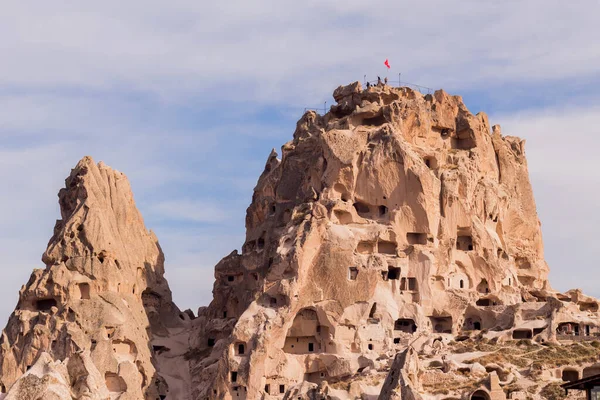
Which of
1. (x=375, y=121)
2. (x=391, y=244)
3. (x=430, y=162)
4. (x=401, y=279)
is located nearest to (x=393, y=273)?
(x=401, y=279)

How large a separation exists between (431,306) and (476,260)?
18.5 ft

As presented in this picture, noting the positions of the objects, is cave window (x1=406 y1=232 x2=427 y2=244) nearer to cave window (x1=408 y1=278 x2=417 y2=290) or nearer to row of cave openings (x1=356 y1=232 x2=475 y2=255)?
row of cave openings (x1=356 y1=232 x2=475 y2=255)

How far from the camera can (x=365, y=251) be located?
3666 inches

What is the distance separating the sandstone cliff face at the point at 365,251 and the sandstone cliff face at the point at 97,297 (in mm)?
4851

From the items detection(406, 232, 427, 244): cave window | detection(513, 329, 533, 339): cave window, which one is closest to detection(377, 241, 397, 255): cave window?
detection(406, 232, 427, 244): cave window

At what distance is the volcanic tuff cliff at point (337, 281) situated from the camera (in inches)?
3497

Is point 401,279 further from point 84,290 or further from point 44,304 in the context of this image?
point 44,304

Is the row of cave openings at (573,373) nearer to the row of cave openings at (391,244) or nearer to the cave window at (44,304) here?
the row of cave openings at (391,244)

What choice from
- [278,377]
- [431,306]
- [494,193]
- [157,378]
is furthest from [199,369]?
[494,193]

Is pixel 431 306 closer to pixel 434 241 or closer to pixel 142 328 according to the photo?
pixel 434 241

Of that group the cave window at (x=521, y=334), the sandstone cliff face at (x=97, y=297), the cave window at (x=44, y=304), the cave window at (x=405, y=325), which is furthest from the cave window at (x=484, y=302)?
the cave window at (x=44, y=304)

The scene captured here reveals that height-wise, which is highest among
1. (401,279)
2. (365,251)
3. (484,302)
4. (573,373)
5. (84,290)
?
(365,251)

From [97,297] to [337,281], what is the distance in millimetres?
17524

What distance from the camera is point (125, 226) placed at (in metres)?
103
